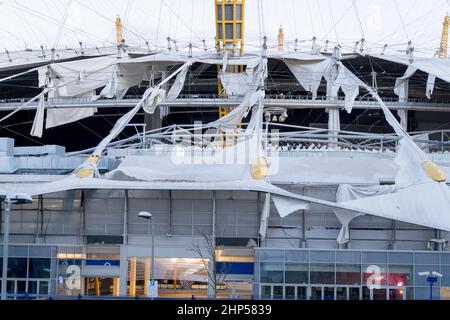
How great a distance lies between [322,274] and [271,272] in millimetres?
2267

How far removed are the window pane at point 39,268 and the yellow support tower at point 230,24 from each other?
84.0 feet

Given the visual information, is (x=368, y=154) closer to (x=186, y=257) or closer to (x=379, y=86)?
(x=186, y=257)

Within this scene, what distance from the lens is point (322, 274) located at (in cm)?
3416

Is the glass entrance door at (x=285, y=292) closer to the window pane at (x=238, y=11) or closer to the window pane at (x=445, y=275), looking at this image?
the window pane at (x=445, y=275)

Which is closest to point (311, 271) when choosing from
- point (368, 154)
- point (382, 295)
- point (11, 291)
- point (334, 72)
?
point (382, 295)

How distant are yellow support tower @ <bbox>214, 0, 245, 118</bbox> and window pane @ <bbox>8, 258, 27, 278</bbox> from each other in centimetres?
2601

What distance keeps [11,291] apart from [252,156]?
13.3 meters

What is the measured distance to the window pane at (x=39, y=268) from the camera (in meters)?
36.6

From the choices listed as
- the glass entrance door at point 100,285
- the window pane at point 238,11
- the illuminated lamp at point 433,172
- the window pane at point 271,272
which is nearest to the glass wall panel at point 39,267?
the glass entrance door at point 100,285

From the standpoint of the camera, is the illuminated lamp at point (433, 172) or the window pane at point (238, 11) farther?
the window pane at point (238, 11)

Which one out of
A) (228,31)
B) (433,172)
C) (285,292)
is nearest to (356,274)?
(285,292)

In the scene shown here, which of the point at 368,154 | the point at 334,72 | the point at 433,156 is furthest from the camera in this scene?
the point at 334,72

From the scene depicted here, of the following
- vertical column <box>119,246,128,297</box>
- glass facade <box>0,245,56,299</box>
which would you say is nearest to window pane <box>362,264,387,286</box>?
vertical column <box>119,246,128,297</box>
